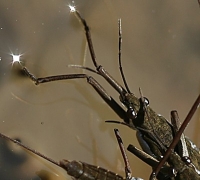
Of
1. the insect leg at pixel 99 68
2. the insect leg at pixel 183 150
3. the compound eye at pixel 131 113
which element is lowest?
the insect leg at pixel 183 150

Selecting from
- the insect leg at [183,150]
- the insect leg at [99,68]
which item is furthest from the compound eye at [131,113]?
the insect leg at [183,150]

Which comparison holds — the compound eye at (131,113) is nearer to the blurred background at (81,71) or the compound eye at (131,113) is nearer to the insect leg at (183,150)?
the insect leg at (183,150)

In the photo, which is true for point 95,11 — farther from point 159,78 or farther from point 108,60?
point 159,78

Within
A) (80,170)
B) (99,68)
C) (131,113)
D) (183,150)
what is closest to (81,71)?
(99,68)

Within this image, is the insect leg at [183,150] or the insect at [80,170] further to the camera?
the insect leg at [183,150]

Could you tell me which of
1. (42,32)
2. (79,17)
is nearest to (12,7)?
(42,32)

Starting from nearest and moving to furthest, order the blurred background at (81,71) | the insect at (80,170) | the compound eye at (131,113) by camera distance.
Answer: the insect at (80,170), the compound eye at (131,113), the blurred background at (81,71)

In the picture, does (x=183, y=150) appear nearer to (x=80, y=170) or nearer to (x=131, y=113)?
(x=131, y=113)

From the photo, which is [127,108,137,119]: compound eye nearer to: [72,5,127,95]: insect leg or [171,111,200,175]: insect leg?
[72,5,127,95]: insect leg

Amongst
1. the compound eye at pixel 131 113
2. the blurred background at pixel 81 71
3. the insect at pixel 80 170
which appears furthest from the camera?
the blurred background at pixel 81 71
